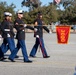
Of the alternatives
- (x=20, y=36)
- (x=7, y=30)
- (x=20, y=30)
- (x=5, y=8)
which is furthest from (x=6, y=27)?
(x=5, y=8)

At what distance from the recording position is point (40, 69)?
11430 mm

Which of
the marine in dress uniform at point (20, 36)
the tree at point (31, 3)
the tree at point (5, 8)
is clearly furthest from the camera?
the tree at point (31, 3)

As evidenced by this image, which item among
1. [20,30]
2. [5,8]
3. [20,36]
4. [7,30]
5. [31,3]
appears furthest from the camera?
[31,3]

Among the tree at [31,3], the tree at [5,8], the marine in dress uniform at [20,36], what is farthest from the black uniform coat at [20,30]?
the tree at [31,3]

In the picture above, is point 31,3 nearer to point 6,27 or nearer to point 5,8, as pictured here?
point 5,8

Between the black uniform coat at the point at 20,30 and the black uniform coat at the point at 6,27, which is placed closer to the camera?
the black uniform coat at the point at 20,30

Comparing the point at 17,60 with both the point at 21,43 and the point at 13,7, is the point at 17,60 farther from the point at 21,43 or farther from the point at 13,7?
the point at 13,7

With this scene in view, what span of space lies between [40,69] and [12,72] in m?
1.01

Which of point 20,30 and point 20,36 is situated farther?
point 20,30

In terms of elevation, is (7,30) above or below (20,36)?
above

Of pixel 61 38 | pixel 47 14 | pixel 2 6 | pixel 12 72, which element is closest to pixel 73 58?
pixel 61 38

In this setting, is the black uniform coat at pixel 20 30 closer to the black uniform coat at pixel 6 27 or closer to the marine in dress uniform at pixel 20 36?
the marine in dress uniform at pixel 20 36

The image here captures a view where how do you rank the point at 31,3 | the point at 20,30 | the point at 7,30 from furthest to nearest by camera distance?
the point at 31,3 < the point at 7,30 < the point at 20,30

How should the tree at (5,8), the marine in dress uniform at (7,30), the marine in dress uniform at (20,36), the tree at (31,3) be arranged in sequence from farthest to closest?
the tree at (31,3) → the tree at (5,8) → the marine in dress uniform at (7,30) → the marine in dress uniform at (20,36)
